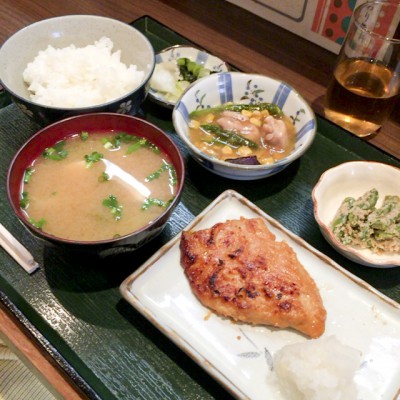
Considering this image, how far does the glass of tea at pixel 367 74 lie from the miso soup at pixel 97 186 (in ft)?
3.49

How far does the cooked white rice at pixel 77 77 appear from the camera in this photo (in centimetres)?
216

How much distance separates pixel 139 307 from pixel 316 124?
1.27 meters

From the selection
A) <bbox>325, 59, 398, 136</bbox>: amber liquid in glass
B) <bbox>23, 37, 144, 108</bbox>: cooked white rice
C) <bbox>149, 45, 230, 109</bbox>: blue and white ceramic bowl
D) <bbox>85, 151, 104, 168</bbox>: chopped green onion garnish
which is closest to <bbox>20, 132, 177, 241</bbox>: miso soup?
<bbox>85, 151, 104, 168</bbox>: chopped green onion garnish

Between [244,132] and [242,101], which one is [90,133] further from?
[242,101]

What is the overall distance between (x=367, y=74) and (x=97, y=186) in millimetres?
1494

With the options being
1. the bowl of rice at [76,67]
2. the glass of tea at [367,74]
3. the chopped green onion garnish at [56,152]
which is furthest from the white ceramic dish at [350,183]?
the chopped green onion garnish at [56,152]

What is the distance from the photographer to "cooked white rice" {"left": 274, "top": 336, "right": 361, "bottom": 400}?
142 centimetres

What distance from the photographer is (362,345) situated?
5.29 feet

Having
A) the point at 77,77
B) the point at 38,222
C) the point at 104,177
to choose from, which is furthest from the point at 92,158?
the point at 77,77

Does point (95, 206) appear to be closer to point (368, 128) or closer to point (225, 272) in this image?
point (225, 272)

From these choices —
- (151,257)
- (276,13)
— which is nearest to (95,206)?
(151,257)

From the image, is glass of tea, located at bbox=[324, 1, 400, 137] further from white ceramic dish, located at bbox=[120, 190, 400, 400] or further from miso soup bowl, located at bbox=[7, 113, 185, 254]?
miso soup bowl, located at bbox=[7, 113, 185, 254]

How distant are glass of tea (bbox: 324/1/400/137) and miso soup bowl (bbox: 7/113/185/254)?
1.05 metres

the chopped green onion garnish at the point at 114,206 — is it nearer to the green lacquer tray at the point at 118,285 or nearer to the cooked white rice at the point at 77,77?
the green lacquer tray at the point at 118,285
